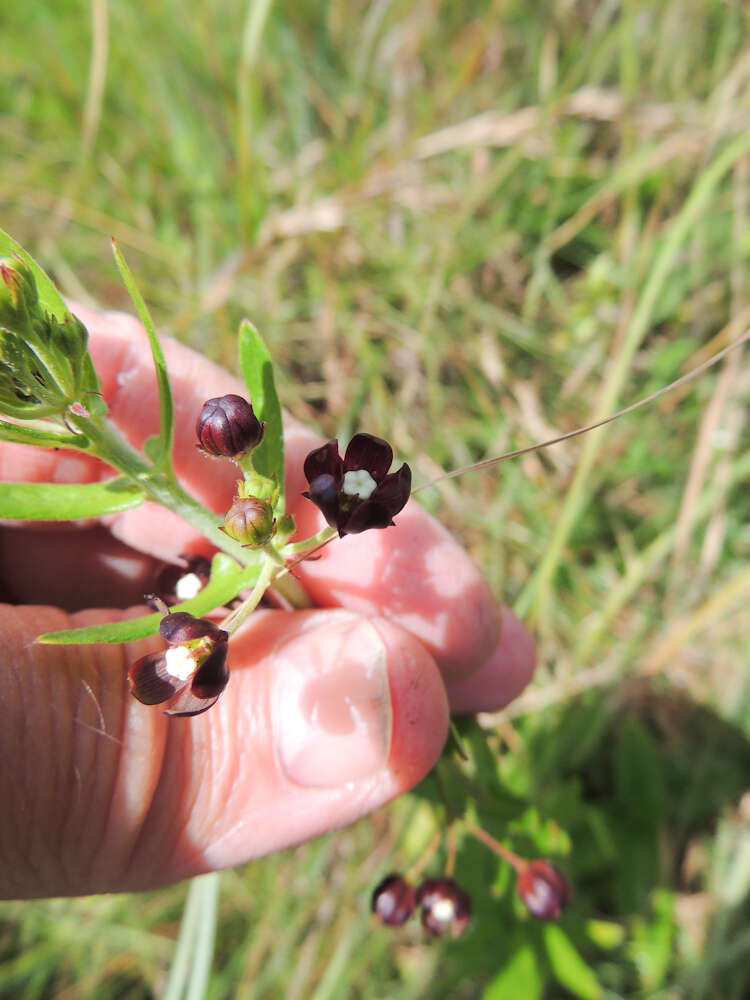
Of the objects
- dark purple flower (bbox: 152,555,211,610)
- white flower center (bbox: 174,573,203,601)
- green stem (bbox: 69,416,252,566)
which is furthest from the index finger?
green stem (bbox: 69,416,252,566)

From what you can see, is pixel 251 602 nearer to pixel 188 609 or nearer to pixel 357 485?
pixel 188 609

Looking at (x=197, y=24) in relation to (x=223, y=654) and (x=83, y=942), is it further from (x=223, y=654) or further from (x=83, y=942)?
(x=83, y=942)

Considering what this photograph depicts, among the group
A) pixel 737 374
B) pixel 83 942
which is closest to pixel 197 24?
pixel 737 374

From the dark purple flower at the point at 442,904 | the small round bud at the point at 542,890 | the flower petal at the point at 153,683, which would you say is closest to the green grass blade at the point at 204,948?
the dark purple flower at the point at 442,904

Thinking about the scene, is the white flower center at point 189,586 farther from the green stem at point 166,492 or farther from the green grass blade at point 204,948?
the green grass blade at point 204,948

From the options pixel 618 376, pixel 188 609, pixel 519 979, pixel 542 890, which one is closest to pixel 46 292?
pixel 188 609

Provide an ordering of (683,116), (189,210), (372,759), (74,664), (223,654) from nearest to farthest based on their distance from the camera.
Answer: (223,654) < (74,664) < (372,759) < (683,116) < (189,210)
